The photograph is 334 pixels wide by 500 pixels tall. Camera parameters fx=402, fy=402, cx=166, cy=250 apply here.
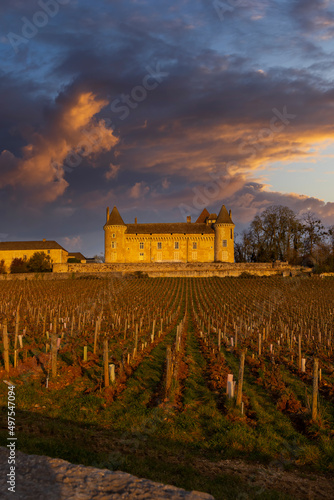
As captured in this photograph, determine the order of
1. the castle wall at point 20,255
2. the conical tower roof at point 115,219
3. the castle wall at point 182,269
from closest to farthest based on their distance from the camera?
the castle wall at point 182,269, the conical tower roof at point 115,219, the castle wall at point 20,255

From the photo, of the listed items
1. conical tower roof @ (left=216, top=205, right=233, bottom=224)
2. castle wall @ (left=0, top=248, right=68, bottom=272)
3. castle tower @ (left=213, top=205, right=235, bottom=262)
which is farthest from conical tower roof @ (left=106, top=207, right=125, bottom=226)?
castle wall @ (left=0, top=248, right=68, bottom=272)

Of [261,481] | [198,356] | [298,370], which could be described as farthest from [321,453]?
[198,356]

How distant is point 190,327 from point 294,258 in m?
48.2

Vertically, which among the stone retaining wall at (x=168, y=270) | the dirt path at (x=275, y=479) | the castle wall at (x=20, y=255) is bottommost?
the dirt path at (x=275, y=479)

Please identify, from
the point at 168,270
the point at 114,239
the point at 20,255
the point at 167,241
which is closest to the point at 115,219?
the point at 114,239

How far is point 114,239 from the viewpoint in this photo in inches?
2660

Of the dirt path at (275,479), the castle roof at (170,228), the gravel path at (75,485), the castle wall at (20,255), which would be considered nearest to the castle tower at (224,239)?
the castle roof at (170,228)

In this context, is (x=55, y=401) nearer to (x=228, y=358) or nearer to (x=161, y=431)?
(x=161, y=431)

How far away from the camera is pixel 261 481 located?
5.61 meters

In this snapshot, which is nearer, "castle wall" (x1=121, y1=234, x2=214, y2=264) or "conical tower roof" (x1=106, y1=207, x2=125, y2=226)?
"conical tower roof" (x1=106, y1=207, x2=125, y2=226)

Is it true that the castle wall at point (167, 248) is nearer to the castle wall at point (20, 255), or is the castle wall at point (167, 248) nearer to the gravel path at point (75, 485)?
the castle wall at point (20, 255)

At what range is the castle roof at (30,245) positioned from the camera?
256ft

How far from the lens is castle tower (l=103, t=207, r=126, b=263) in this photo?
6719 cm

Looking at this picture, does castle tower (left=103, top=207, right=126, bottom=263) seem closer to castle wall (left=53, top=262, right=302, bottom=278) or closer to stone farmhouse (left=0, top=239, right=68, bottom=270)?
castle wall (left=53, top=262, right=302, bottom=278)
